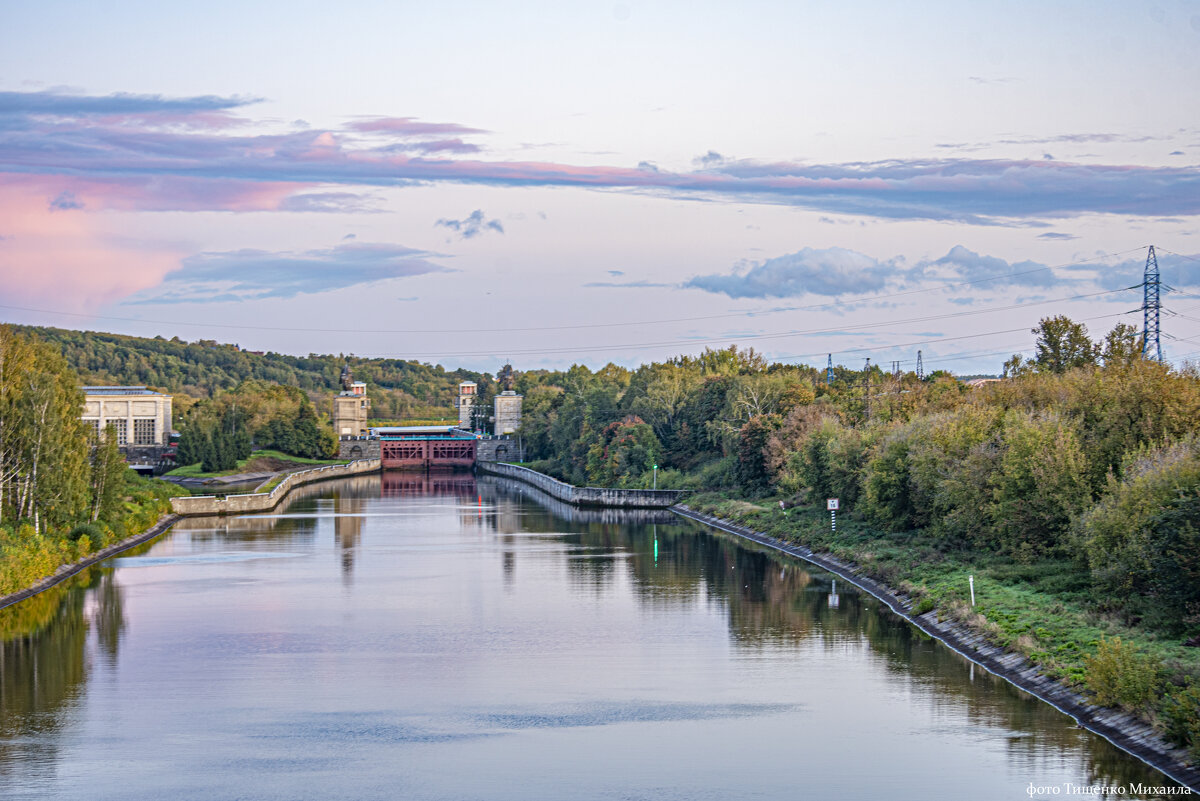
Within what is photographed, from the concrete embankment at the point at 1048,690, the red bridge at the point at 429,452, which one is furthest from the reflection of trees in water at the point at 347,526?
the red bridge at the point at 429,452

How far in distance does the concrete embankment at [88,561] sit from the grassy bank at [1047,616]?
29.2 meters

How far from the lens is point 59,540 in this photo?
157 ft

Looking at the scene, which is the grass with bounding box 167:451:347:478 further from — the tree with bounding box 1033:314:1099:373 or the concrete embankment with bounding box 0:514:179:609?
the tree with bounding box 1033:314:1099:373

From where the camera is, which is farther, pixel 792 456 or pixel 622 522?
pixel 622 522

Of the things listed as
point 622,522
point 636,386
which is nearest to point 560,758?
point 622,522

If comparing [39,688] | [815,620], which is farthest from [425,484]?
[39,688]

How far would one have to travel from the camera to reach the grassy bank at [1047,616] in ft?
70.1

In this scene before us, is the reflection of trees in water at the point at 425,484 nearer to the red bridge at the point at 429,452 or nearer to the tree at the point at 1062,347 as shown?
the red bridge at the point at 429,452

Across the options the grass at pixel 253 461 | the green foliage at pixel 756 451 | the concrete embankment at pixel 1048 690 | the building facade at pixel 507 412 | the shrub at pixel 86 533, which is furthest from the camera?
the building facade at pixel 507 412

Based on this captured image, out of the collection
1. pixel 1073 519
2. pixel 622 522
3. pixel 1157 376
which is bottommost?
pixel 622 522

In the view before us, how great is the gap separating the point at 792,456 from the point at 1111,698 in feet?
132

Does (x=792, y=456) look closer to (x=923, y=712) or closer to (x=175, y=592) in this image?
(x=175, y=592)

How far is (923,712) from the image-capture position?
2475 cm

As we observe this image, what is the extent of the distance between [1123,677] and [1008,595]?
35.9ft
